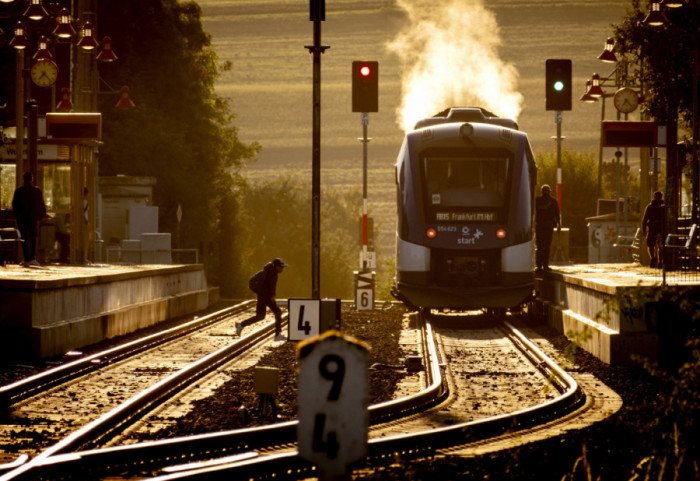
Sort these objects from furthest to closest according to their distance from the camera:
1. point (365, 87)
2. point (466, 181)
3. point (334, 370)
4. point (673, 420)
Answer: point (365, 87) < point (466, 181) < point (673, 420) < point (334, 370)

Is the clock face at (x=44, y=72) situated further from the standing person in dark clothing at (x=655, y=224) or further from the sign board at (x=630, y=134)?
the standing person in dark clothing at (x=655, y=224)

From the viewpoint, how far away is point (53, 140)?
31.2 metres

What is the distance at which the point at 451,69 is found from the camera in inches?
1858

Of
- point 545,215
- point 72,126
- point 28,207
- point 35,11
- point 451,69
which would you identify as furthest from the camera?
point 451,69

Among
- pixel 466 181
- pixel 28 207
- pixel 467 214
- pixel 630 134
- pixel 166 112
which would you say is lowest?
pixel 467 214

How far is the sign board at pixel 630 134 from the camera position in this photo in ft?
94.1

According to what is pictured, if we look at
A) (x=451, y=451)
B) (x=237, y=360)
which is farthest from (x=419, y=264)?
(x=451, y=451)

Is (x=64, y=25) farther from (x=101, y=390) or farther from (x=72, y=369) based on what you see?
(x=101, y=390)

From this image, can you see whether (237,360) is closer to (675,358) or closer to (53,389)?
(53,389)

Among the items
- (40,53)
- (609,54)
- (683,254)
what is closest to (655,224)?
(683,254)


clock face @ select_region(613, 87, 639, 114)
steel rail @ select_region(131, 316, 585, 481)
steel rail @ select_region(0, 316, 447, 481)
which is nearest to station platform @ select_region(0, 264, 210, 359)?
steel rail @ select_region(131, 316, 585, 481)

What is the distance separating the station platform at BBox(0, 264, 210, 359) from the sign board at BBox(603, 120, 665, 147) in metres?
10.2

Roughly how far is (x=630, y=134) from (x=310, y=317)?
49.2 feet

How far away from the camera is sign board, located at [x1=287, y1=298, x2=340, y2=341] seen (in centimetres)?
1574
